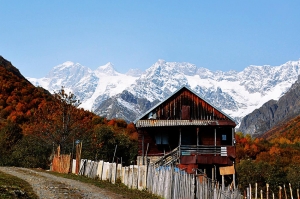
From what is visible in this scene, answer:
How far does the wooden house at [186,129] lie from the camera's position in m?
41.7

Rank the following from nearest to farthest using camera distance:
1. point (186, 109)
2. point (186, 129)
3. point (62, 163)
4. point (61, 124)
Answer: point (62, 163) < point (186, 109) < point (186, 129) < point (61, 124)

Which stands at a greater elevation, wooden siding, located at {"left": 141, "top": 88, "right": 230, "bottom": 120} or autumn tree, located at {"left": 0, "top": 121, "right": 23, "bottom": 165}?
wooden siding, located at {"left": 141, "top": 88, "right": 230, "bottom": 120}

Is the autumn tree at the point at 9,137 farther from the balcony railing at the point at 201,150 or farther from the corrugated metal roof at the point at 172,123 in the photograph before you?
the balcony railing at the point at 201,150

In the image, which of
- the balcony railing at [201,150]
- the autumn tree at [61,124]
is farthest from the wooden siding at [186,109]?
the autumn tree at [61,124]

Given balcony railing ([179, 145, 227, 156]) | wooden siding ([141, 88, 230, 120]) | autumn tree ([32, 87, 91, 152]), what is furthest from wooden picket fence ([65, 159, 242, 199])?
autumn tree ([32, 87, 91, 152])

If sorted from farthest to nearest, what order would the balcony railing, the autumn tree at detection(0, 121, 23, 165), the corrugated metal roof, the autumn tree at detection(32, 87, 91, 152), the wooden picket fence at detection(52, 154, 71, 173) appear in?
the autumn tree at detection(0, 121, 23, 165)
the autumn tree at detection(32, 87, 91, 152)
the corrugated metal roof
the balcony railing
the wooden picket fence at detection(52, 154, 71, 173)

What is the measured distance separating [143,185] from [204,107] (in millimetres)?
17566

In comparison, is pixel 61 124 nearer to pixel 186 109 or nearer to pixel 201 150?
pixel 186 109

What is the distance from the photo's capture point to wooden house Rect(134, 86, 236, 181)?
41.7 m

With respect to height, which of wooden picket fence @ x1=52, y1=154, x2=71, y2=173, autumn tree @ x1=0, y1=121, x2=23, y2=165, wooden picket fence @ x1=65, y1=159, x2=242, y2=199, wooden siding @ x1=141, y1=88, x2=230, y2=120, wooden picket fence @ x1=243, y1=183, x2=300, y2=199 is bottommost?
wooden picket fence @ x1=243, y1=183, x2=300, y2=199

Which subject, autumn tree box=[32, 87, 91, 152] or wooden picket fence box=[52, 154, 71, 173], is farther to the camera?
autumn tree box=[32, 87, 91, 152]

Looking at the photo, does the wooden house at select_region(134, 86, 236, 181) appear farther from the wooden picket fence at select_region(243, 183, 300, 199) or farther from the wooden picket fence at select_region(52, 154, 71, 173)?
the wooden picket fence at select_region(52, 154, 71, 173)

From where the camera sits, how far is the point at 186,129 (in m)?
43.9

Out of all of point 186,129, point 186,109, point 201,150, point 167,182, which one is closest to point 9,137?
point 186,129
